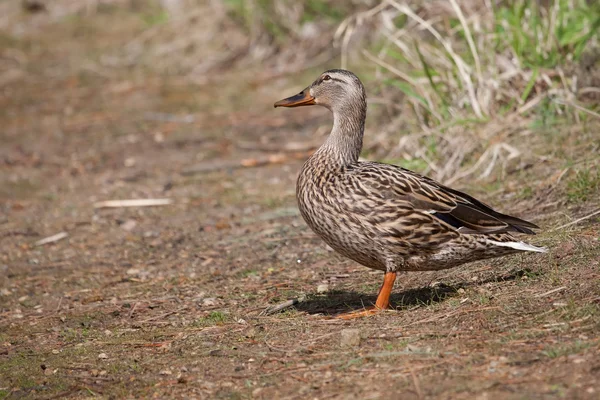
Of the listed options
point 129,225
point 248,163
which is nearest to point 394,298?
point 129,225

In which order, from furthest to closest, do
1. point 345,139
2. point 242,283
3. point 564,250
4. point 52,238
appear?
point 52,238, point 242,283, point 345,139, point 564,250

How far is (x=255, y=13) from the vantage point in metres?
12.2

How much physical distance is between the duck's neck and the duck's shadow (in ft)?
2.47

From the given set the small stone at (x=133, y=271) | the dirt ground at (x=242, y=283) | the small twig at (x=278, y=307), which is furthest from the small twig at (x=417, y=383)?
the small stone at (x=133, y=271)

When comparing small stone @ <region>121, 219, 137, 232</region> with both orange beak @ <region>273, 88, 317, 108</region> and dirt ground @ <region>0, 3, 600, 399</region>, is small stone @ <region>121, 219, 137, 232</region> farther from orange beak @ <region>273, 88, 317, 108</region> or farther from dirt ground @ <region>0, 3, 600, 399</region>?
orange beak @ <region>273, 88, 317, 108</region>

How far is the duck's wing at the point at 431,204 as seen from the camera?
4777mm

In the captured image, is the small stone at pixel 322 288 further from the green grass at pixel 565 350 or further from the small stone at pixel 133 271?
the green grass at pixel 565 350

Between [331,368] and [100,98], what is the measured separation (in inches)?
343

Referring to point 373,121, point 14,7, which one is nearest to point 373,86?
point 373,121

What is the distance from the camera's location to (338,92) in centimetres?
547

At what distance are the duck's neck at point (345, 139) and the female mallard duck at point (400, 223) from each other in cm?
19

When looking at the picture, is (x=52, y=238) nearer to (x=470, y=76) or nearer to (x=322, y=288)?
(x=322, y=288)

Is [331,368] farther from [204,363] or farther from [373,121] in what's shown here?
[373,121]

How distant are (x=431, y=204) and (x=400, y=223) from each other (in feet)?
0.68
